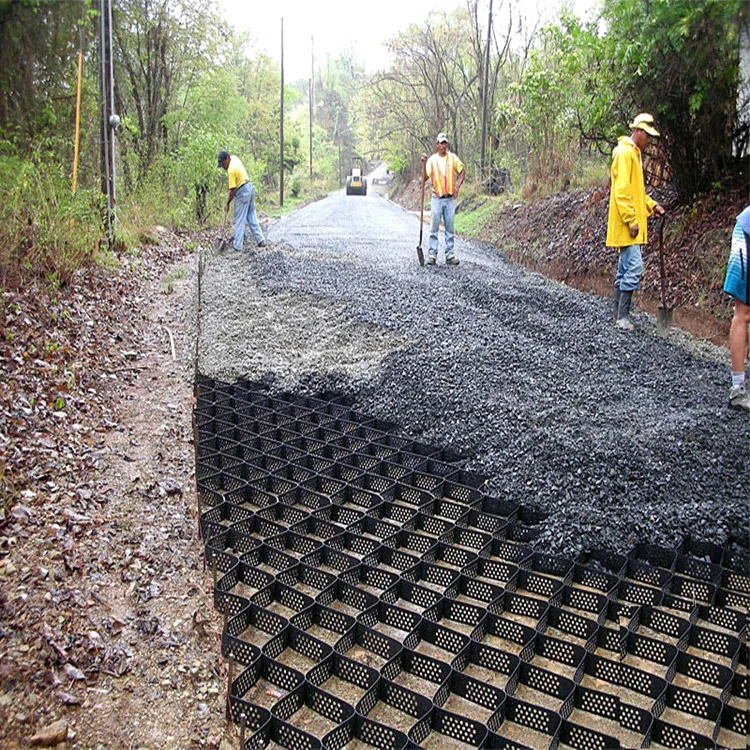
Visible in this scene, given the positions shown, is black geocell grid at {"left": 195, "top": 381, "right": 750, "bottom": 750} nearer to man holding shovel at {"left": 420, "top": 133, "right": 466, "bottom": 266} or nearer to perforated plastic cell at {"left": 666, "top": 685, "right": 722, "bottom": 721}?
perforated plastic cell at {"left": 666, "top": 685, "right": 722, "bottom": 721}

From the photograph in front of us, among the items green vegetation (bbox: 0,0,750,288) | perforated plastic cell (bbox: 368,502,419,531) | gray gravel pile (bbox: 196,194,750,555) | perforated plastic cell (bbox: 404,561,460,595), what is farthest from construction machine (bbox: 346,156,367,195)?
perforated plastic cell (bbox: 404,561,460,595)

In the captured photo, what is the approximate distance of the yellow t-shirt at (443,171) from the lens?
10.0 metres

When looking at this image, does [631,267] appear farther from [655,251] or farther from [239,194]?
[239,194]

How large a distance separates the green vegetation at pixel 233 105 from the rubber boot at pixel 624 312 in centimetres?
298

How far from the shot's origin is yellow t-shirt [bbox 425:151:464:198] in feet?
32.9

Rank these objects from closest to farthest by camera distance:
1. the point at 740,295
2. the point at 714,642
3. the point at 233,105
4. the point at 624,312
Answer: the point at 714,642 < the point at 740,295 < the point at 624,312 < the point at 233,105

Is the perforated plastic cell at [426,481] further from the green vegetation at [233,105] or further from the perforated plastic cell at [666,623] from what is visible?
the green vegetation at [233,105]

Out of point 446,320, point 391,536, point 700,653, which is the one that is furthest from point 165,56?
point 700,653

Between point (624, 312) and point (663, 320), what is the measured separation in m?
0.39

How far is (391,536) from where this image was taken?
3605mm

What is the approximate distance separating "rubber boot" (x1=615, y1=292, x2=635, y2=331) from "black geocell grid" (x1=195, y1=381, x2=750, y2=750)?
3576mm

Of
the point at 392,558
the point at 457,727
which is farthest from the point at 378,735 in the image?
the point at 392,558

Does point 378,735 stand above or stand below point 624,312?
below

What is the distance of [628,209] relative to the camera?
22.6ft
